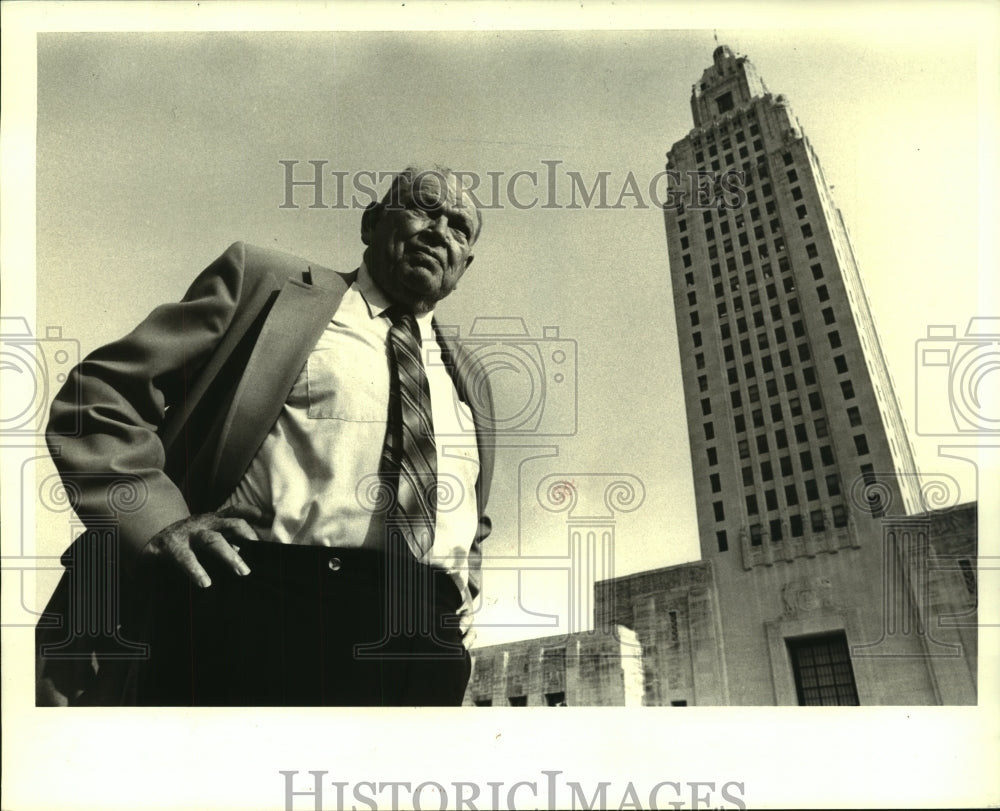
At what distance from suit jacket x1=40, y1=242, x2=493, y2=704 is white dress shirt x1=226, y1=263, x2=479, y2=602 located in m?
0.17

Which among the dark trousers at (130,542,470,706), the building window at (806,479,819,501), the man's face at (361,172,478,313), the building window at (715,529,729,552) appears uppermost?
the man's face at (361,172,478,313)

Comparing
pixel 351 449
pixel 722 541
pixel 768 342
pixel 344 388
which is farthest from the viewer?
pixel 768 342

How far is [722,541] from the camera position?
12.1 metres

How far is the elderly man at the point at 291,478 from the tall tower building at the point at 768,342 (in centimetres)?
400

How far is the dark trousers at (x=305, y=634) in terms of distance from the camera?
7.58 meters

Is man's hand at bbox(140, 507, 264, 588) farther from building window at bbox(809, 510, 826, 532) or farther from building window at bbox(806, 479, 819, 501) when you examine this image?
building window at bbox(806, 479, 819, 501)

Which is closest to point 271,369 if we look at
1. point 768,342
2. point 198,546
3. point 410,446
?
point 410,446

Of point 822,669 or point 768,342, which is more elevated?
point 768,342

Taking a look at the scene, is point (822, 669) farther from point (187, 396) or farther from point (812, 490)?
point (187, 396)

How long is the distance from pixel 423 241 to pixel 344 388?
1438 millimetres

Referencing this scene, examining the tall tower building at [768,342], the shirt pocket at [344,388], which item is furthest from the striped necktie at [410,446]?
the tall tower building at [768,342]

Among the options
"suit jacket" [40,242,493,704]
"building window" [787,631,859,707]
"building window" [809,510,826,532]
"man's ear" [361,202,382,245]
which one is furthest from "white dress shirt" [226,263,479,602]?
"building window" [809,510,826,532]

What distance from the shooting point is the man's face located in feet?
27.8

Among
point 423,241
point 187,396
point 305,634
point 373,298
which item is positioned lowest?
point 305,634
